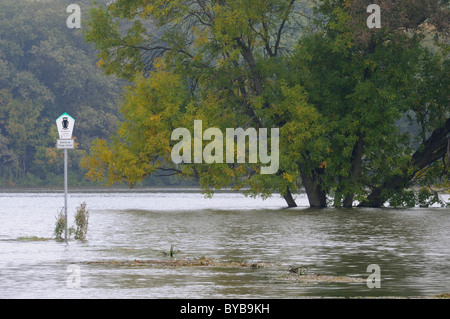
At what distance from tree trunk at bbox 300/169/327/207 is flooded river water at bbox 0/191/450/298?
516 inches

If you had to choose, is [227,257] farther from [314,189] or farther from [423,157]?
[423,157]

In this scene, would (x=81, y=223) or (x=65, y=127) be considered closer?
(x=65, y=127)

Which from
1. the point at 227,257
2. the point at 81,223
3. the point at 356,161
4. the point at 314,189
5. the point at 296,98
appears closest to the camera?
the point at 227,257

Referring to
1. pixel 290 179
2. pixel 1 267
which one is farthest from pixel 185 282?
pixel 290 179

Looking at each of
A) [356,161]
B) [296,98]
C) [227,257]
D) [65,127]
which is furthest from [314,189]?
[227,257]

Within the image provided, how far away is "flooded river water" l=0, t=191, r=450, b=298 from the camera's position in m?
14.9

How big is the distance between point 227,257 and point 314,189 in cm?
3122

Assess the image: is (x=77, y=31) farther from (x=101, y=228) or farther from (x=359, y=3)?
(x=101, y=228)

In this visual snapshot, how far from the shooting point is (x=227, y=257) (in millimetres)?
21234

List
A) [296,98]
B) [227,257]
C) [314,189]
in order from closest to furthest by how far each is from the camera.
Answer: [227,257]
[296,98]
[314,189]

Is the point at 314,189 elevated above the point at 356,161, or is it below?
below

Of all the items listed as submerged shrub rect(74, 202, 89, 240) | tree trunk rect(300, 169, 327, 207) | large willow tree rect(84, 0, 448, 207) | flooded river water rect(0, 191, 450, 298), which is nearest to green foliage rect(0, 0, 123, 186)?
Result: large willow tree rect(84, 0, 448, 207)

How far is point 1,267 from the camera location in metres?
18.2
